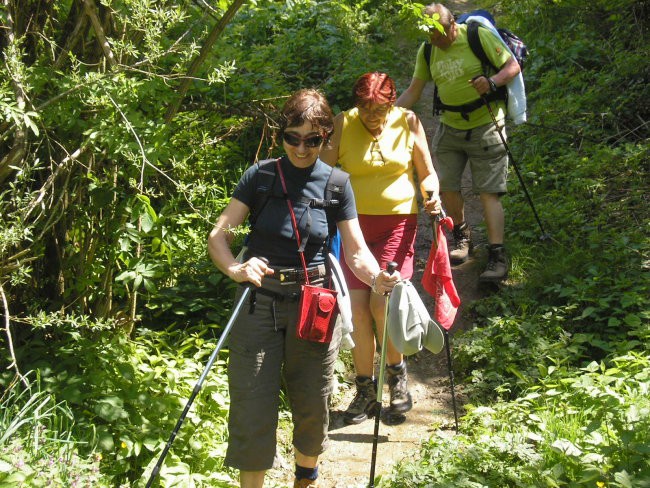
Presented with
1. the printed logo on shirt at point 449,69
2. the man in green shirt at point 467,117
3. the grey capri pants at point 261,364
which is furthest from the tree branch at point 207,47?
the printed logo on shirt at point 449,69

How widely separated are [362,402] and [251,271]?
6.73ft

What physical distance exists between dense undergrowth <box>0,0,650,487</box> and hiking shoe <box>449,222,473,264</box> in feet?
1.27

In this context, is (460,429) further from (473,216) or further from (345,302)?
(473,216)

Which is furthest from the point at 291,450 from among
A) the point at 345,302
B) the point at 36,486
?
the point at 36,486

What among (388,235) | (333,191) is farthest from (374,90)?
(333,191)

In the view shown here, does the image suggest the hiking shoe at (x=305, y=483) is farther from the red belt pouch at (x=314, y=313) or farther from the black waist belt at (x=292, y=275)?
the black waist belt at (x=292, y=275)

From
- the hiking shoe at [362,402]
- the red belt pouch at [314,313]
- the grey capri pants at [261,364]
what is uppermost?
the red belt pouch at [314,313]

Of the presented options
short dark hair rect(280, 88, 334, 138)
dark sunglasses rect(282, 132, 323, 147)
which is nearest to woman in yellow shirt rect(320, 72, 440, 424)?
short dark hair rect(280, 88, 334, 138)

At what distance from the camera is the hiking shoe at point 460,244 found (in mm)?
6625

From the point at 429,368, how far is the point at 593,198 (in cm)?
239

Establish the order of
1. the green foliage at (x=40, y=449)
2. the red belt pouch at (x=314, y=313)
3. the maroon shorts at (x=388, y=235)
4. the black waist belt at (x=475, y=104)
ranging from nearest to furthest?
the green foliage at (x=40, y=449)
the red belt pouch at (x=314, y=313)
the maroon shorts at (x=388, y=235)
the black waist belt at (x=475, y=104)

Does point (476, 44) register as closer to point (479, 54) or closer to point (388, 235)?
point (479, 54)

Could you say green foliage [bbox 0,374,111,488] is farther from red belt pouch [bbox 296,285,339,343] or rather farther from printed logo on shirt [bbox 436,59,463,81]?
printed logo on shirt [bbox 436,59,463,81]

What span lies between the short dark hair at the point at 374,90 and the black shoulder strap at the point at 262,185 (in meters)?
1.16
